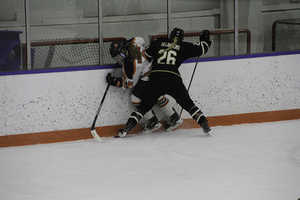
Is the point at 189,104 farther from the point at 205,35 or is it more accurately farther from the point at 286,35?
the point at 286,35

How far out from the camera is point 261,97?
13.4 feet

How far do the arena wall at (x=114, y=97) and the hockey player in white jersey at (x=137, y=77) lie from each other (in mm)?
117

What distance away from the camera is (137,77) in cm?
370

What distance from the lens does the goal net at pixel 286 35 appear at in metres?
4.19

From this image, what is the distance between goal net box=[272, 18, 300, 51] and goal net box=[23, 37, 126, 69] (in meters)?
1.70

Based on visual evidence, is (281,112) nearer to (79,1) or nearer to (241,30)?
(241,30)

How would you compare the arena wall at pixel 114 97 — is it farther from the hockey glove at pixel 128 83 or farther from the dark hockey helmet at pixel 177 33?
the dark hockey helmet at pixel 177 33

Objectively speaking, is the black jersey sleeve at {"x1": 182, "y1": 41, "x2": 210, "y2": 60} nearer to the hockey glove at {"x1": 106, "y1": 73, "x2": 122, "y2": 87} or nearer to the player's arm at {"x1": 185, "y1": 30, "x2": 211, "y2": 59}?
the player's arm at {"x1": 185, "y1": 30, "x2": 211, "y2": 59}

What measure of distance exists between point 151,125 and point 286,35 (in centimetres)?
179

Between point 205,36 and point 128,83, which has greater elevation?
point 205,36

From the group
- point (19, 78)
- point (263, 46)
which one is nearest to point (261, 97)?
point (263, 46)

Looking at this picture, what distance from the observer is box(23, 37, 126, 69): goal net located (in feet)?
11.7

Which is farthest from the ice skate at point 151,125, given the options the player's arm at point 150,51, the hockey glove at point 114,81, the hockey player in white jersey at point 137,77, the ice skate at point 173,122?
the player's arm at point 150,51

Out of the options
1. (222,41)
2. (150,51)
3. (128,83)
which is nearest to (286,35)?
(222,41)
